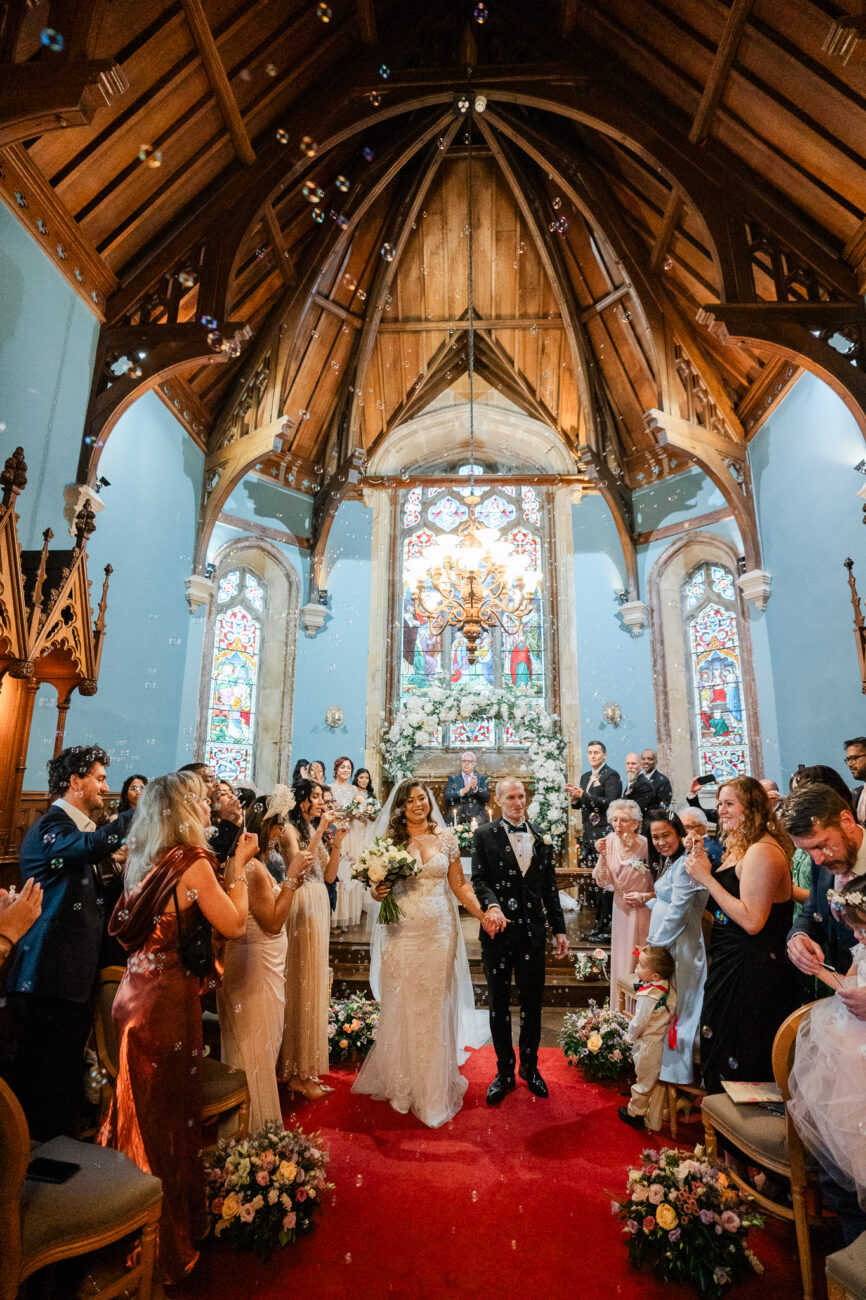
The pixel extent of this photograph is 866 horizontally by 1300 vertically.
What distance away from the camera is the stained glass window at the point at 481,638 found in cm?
1081

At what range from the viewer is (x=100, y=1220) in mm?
1890

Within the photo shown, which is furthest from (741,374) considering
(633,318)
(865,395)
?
(865,395)

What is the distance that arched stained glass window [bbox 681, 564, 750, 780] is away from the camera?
31.5 ft

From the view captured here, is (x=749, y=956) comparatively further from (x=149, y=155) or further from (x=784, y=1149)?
(x=149, y=155)

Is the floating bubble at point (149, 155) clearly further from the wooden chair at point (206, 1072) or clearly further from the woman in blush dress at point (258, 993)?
the wooden chair at point (206, 1072)

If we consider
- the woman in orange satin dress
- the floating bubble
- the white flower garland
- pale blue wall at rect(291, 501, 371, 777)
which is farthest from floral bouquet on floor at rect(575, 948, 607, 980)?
the floating bubble

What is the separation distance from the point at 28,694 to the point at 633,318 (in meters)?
8.54

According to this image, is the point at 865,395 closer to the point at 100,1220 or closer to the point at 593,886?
the point at 593,886

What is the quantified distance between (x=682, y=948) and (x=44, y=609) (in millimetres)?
4632

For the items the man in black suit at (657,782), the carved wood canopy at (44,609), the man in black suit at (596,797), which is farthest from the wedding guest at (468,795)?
the carved wood canopy at (44,609)

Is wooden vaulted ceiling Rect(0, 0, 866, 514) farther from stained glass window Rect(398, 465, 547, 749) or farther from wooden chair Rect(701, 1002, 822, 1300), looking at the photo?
wooden chair Rect(701, 1002, 822, 1300)

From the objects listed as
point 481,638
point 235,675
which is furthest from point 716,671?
point 235,675

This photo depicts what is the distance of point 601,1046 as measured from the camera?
427 cm

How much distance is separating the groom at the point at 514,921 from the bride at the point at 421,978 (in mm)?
193
